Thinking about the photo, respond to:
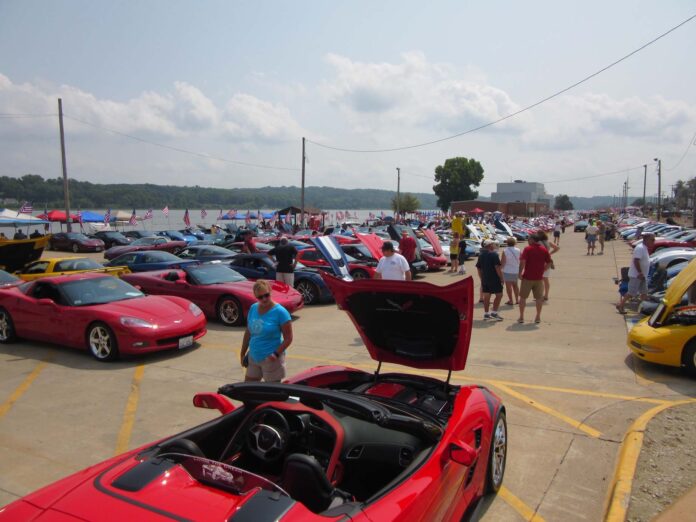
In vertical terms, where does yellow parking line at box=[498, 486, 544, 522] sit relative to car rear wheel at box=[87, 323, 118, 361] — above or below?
below

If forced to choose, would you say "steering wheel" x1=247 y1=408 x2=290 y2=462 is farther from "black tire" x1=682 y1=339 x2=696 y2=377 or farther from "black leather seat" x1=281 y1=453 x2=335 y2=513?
"black tire" x1=682 y1=339 x2=696 y2=377

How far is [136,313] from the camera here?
7.75 metres

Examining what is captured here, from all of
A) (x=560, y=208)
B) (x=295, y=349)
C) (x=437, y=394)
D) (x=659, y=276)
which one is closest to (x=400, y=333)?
(x=437, y=394)

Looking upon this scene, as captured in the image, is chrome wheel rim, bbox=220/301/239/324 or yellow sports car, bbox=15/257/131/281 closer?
chrome wheel rim, bbox=220/301/239/324

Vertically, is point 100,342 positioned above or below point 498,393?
above

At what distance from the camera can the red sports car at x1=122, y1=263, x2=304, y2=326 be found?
10.0 meters

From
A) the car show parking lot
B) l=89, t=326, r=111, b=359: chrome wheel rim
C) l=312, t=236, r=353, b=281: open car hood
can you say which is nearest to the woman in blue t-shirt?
the car show parking lot

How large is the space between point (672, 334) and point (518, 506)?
13.5 feet

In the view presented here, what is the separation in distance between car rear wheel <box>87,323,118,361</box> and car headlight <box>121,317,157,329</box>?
0.26m

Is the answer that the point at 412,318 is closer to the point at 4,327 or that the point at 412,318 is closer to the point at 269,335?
the point at 269,335

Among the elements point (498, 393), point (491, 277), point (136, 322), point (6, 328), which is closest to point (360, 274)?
point (491, 277)

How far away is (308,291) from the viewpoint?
12.8 metres

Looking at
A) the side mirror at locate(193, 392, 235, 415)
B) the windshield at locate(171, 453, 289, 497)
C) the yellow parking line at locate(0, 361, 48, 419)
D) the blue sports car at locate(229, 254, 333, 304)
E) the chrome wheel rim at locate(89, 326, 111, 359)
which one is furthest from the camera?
the blue sports car at locate(229, 254, 333, 304)

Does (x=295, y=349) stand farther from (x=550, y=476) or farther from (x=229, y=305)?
(x=550, y=476)
